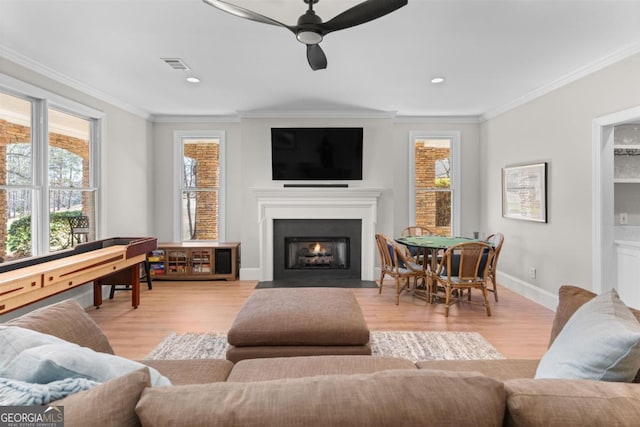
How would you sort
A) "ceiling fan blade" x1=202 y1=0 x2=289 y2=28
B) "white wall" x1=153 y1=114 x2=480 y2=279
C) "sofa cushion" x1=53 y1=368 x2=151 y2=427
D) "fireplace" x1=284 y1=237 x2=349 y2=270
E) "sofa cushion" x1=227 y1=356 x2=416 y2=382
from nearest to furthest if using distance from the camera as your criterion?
"sofa cushion" x1=53 y1=368 x2=151 y2=427 → "sofa cushion" x1=227 y1=356 x2=416 y2=382 → "ceiling fan blade" x1=202 y1=0 x2=289 y2=28 → "white wall" x1=153 y1=114 x2=480 y2=279 → "fireplace" x1=284 y1=237 x2=349 y2=270

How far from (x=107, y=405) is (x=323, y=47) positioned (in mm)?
3014

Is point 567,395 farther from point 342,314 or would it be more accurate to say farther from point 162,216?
point 162,216

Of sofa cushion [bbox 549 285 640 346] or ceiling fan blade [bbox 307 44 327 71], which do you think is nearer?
sofa cushion [bbox 549 285 640 346]

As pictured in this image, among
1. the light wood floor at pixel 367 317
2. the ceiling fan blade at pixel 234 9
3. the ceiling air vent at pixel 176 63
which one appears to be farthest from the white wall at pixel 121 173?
the ceiling fan blade at pixel 234 9

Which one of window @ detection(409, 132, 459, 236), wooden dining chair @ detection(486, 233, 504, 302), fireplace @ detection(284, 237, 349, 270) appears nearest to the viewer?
wooden dining chair @ detection(486, 233, 504, 302)

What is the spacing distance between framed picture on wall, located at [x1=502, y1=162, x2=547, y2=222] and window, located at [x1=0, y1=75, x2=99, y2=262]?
17.8 ft

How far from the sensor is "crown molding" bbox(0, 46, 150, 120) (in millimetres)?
3182

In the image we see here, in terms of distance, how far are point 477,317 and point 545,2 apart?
2902 mm

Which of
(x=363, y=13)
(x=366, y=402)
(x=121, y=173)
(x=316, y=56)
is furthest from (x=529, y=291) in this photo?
(x=121, y=173)

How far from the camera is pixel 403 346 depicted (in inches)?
118

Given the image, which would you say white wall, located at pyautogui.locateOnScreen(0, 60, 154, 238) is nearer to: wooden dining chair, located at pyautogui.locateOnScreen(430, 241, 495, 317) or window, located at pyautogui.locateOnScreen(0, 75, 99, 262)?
window, located at pyautogui.locateOnScreen(0, 75, 99, 262)

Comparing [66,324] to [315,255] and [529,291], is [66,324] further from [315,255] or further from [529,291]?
[529,291]

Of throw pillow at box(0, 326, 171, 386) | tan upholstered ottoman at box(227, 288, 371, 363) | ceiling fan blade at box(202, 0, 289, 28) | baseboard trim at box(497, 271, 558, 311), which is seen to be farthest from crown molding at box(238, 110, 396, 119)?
throw pillow at box(0, 326, 171, 386)

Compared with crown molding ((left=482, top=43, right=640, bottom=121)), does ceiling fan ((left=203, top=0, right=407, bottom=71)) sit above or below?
below
